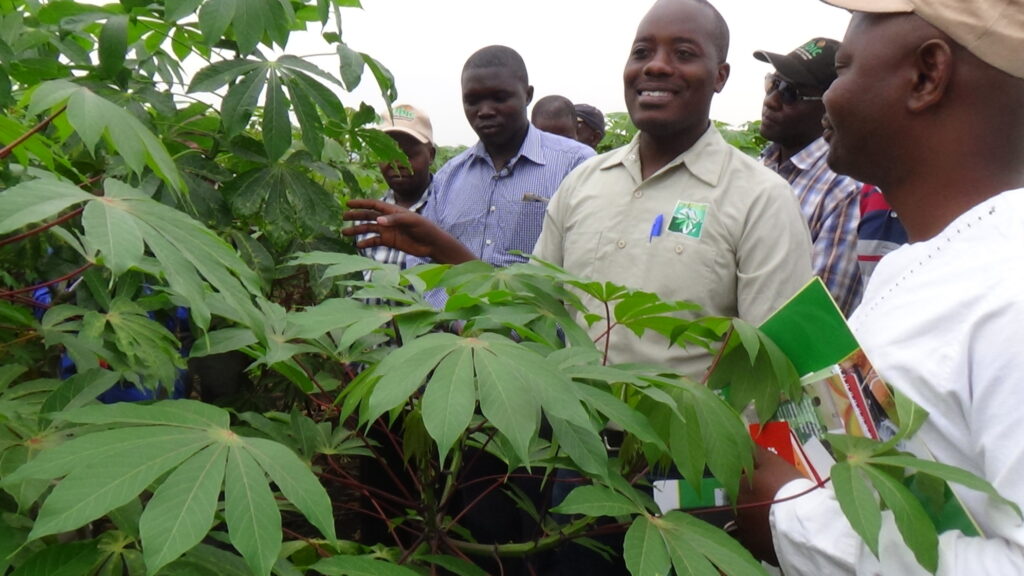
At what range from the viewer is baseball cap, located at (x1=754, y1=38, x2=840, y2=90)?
221 centimetres

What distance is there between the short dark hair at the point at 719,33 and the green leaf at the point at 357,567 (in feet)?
4.25

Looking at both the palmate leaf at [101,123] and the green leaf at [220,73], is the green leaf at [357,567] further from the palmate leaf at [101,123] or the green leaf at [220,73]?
the green leaf at [220,73]

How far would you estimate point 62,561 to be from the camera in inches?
27.7

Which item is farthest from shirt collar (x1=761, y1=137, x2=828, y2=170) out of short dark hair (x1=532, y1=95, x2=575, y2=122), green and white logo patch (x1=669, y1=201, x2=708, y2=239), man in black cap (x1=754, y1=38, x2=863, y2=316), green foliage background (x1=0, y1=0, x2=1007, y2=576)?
short dark hair (x1=532, y1=95, x2=575, y2=122)

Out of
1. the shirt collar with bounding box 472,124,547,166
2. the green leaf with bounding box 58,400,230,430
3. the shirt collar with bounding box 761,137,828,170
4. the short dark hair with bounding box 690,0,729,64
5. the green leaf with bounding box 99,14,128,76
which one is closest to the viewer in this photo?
the green leaf with bounding box 58,400,230,430

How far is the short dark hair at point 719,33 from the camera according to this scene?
1.68m

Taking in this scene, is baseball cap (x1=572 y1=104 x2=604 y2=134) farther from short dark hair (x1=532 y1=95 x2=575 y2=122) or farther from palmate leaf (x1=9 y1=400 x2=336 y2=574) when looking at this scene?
palmate leaf (x1=9 y1=400 x2=336 y2=574)

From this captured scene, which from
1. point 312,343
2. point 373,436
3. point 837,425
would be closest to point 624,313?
point 837,425

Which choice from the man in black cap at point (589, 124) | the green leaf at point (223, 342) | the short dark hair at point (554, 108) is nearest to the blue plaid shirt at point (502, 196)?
the green leaf at point (223, 342)

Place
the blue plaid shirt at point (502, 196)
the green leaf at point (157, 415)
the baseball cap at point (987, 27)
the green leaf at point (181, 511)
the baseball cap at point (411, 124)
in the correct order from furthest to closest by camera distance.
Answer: the baseball cap at point (411, 124), the blue plaid shirt at point (502, 196), the baseball cap at point (987, 27), the green leaf at point (157, 415), the green leaf at point (181, 511)

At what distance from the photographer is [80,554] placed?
0.71 meters

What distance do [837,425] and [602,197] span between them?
0.93 meters

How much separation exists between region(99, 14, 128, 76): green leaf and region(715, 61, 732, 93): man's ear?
114 cm

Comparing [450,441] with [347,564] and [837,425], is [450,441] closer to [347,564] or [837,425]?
[347,564]
